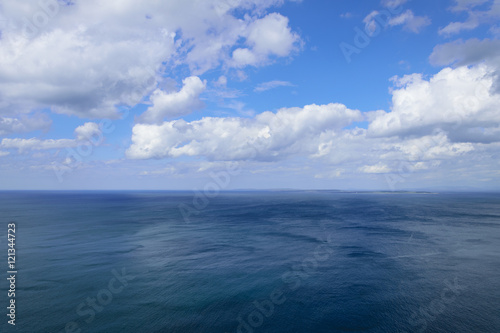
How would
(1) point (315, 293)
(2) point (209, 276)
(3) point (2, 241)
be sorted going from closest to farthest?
(1) point (315, 293) < (2) point (209, 276) < (3) point (2, 241)

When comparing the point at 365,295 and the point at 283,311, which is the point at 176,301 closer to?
the point at 283,311

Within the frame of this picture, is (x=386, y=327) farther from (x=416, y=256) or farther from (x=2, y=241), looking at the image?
(x=2, y=241)

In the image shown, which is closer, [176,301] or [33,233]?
[176,301]

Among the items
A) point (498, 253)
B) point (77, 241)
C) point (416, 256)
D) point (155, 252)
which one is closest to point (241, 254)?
point (155, 252)

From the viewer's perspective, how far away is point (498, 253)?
177ft

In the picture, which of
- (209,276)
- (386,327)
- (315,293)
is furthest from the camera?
(209,276)

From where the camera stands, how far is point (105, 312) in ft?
102

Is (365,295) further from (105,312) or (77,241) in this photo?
(77,241)

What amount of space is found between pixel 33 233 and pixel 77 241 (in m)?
21.9

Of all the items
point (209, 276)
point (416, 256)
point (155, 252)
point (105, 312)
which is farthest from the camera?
point (155, 252)

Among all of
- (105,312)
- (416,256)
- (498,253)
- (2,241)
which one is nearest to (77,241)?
(2,241)

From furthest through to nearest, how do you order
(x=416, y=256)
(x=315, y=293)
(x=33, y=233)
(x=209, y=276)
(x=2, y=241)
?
1. (x=33, y=233)
2. (x=2, y=241)
3. (x=416, y=256)
4. (x=209, y=276)
5. (x=315, y=293)

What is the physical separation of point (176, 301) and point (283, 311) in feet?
46.9

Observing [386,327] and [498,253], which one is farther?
[498,253]
